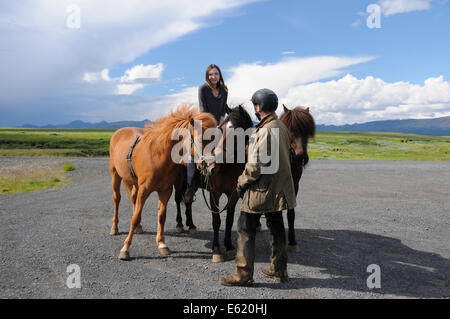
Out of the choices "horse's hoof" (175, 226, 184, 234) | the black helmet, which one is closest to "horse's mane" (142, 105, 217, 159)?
the black helmet

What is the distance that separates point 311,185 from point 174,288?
11371 millimetres

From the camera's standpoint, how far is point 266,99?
4.28 metres

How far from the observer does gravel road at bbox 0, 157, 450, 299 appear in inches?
167

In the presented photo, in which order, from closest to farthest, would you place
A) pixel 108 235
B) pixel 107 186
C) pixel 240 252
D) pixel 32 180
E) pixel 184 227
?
pixel 240 252
pixel 108 235
pixel 184 227
pixel 107 186
pixel 32 180

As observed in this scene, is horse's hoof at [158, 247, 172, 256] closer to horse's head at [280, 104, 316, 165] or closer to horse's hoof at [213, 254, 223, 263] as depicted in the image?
horse's hoof at [213, 254, 223, 263]

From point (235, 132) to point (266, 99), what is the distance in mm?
775

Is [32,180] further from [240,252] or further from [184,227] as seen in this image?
[240,252]

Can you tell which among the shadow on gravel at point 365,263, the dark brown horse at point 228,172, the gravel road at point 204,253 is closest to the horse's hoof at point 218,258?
the dark brown horse at point 228,172

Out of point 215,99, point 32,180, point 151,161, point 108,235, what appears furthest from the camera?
point 32,180

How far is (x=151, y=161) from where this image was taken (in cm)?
533

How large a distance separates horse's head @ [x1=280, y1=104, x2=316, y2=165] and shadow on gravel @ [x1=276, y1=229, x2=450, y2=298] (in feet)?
6.25
